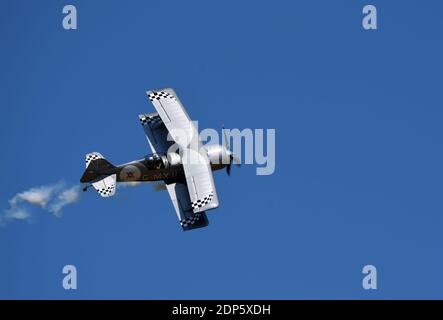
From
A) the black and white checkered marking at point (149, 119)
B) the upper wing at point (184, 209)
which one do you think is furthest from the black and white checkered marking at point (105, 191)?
the black and white checkered marking at point (149, 119)

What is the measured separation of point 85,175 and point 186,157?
505cm

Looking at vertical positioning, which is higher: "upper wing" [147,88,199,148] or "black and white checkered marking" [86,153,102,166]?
"upper wing" [147,88,199,148]

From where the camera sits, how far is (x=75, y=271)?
5894 cm

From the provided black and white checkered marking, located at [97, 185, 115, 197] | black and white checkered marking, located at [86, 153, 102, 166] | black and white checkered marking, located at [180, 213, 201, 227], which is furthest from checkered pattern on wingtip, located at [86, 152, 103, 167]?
black and white checkered marking, located at [180, 213, 201, 227]

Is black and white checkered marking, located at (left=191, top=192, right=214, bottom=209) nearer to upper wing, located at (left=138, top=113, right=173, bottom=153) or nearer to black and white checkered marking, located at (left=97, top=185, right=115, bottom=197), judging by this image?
black and white checkered marking, located at (left=97, top=185, right=115, bottom=197)

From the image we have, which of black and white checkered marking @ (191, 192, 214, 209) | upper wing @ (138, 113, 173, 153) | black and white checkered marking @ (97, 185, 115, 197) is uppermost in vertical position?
upper wing @ (138, 113, 173, 153)

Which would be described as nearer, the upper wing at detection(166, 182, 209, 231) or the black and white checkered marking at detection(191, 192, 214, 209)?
the black and white checkered marking at detection(191, 192, 214, 209)

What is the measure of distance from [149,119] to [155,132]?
2.78 ft

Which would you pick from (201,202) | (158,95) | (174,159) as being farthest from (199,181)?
(158,95)

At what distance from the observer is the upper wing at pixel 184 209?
61.5 meters

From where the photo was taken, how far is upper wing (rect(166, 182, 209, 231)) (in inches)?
2422

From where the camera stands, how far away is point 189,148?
61.8 metres
